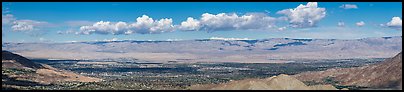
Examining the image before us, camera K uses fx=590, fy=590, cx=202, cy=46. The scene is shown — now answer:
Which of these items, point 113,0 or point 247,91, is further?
point 247,91

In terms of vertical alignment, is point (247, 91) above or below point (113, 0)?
below

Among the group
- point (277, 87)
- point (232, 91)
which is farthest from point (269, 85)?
point (232, 91)

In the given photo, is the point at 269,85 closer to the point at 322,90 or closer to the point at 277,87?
the point at 277,87

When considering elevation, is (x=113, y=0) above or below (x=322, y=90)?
above

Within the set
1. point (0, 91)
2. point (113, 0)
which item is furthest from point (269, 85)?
point (0, 91)

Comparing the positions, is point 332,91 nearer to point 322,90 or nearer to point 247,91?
point 322,90

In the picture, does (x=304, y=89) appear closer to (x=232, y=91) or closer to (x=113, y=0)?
(x=232, y=91)

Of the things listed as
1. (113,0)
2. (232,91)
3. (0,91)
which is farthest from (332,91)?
(0,91)
